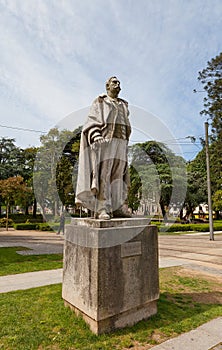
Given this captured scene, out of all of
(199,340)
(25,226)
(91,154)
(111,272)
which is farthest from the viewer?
(25,226)

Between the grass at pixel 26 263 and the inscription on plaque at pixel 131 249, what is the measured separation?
15.8ft

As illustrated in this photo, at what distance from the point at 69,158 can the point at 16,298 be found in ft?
66.9

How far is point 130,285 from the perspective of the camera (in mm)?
3816

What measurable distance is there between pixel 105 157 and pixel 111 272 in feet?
5.88

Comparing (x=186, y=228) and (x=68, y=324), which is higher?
(x=68, y=324)

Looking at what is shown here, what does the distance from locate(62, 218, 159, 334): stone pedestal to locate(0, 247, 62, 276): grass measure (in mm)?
3813

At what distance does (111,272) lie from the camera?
3.62 meters

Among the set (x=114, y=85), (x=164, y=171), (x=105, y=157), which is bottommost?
(x=105, y=157)

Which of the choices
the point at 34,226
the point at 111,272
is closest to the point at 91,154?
the point at 111,272

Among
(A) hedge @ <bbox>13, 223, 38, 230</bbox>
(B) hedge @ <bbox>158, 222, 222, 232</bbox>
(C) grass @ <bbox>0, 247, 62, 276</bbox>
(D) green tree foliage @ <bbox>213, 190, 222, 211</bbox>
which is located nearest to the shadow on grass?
(C) grass @ <bbox>0, 247, 62, 276</bbox>

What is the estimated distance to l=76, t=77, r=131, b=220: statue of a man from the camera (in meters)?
4.16

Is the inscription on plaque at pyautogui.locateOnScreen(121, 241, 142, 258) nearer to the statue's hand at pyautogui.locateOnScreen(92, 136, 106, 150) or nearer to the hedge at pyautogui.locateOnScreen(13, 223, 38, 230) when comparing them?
the statue's hand at pyautogui.locateOnScreen(92, 136, 106, 150)

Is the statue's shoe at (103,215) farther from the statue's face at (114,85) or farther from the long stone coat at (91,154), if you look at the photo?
the statue's face at (114,85)

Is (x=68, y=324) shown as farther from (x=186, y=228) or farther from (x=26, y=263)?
(x=186, y=228)
